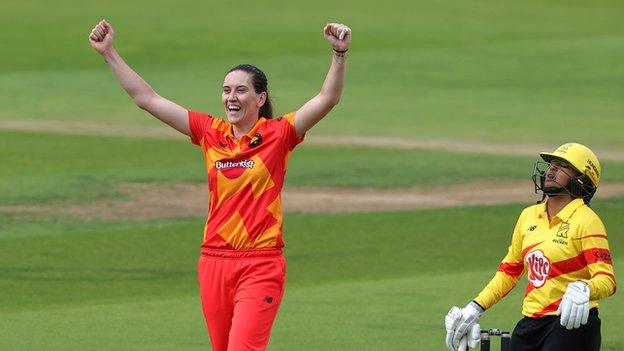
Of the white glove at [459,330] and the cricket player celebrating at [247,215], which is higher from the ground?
the cricket player celebrating at [247,215]

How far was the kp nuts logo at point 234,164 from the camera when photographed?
838 cm

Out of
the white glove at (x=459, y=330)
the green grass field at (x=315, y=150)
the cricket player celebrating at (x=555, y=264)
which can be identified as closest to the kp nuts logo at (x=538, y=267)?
the cricket player celebrating at (x=555, y=264)

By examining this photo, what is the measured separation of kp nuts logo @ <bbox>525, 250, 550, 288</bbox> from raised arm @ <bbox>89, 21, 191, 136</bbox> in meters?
1.86

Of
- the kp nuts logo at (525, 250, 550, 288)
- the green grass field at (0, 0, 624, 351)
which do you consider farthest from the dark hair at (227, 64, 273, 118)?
the green grass field at (0, 0, 624, 351)

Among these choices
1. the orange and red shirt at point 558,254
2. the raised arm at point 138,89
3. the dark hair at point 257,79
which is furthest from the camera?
the raised arm at point 138,89

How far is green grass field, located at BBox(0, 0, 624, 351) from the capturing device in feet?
45.0

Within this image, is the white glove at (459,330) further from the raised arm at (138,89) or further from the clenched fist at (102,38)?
the clenched fist at (102,38)

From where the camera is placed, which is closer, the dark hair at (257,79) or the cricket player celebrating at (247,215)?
the cricket player celebrating at (247,215)

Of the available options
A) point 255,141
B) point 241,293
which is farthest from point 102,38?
point 241,293

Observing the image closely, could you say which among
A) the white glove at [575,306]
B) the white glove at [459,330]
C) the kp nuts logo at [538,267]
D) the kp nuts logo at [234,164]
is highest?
the kp nuts logo at [234,164]

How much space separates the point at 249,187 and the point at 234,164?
0.49ft

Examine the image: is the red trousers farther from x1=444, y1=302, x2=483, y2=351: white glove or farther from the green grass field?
the green grass field

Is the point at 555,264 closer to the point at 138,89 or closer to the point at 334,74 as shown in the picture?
the point at 334,74

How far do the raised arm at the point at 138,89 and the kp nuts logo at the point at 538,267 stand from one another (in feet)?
6.09
